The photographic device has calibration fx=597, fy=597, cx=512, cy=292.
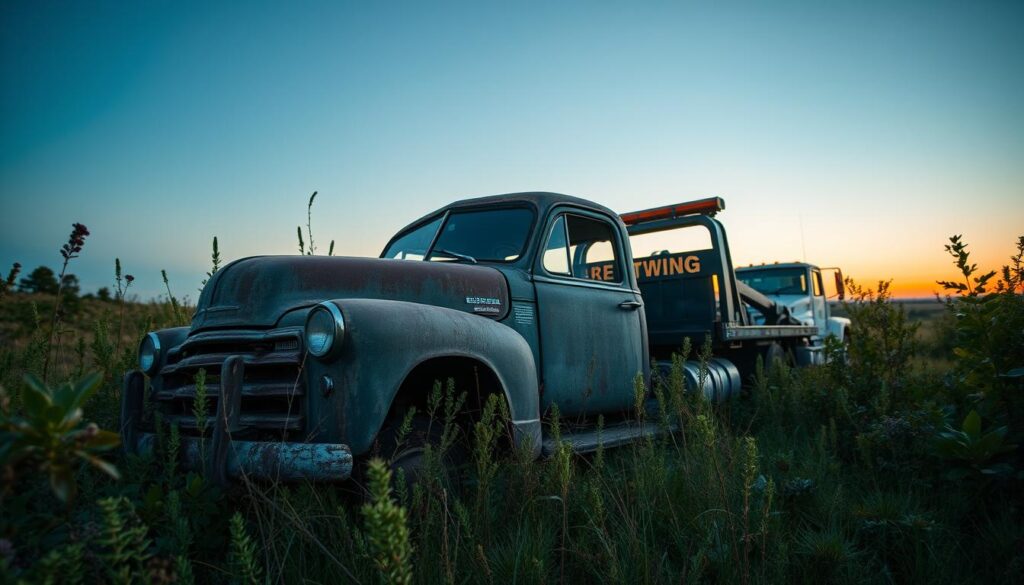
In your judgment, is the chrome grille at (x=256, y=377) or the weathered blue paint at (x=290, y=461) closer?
the weathered blue paint at (x=290, y=461)

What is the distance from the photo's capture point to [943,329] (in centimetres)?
1043

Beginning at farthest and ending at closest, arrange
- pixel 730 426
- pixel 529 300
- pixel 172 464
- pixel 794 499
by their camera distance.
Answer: pixel 730 426 → pixel 529 300 → pixel 794 499 → pixel 172 464

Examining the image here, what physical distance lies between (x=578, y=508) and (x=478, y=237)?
1940mm

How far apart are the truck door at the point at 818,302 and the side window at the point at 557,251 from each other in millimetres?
9218

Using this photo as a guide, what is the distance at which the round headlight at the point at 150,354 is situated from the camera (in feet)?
10.7

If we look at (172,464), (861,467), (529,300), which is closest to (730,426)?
(861,467)

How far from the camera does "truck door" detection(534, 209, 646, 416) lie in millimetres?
Result: 3787

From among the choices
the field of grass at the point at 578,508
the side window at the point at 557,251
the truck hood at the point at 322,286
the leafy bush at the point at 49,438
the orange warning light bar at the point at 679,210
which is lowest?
the field of grass at the point at 578,508

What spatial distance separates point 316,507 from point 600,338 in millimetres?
2241

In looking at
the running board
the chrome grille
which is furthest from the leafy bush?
the running board

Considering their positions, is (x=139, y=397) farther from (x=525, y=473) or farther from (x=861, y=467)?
(x=861, y=467)

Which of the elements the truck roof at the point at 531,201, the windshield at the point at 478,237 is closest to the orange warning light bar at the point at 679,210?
the truck roof at the point at 531,201

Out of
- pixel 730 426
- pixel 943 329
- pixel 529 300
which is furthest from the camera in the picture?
pixel 943 329

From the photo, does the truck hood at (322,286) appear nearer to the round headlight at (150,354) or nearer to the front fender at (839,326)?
the round headlight at (150,354)
